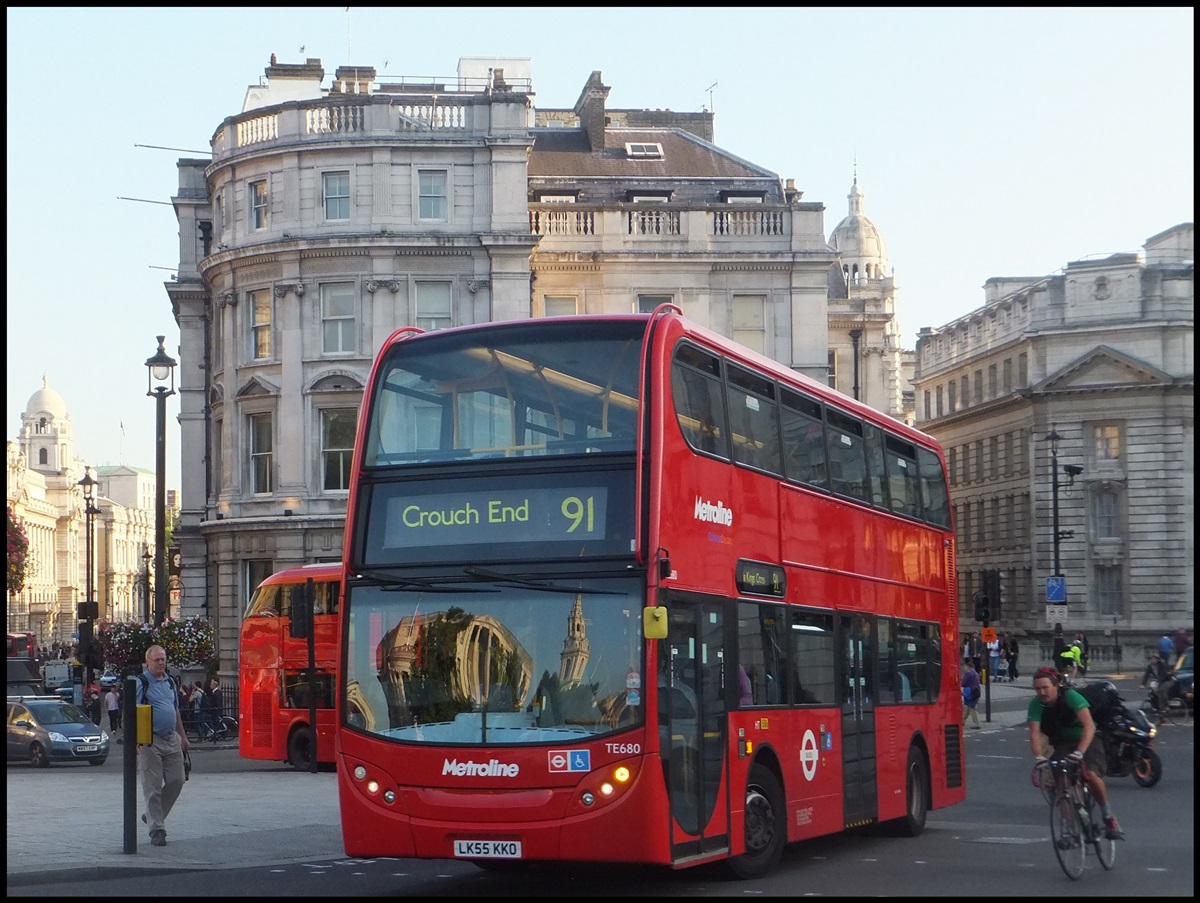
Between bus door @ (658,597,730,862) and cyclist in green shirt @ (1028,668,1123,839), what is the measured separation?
2576mm

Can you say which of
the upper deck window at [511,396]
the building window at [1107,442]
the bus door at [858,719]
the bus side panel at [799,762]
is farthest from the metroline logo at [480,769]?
the building window at [1107,442]

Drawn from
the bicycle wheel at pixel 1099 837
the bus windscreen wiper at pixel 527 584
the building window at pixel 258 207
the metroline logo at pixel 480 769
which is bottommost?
the bicycle wheel at pixel 1099 837

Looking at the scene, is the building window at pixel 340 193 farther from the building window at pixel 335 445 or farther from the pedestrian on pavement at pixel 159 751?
the pedestrian on pavement at pixel 159 751

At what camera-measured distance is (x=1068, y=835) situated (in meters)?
13.4

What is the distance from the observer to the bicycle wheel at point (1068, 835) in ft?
43.6

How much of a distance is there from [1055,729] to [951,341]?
246 ft

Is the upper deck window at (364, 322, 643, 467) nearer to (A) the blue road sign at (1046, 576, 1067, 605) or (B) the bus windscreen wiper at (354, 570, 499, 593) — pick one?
(B) the bus windscreen wiper at (354, 570, 499, 593)

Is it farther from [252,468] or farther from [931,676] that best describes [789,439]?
[252,468]

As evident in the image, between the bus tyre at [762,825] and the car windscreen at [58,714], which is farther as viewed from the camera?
the car windscreen at [58,714]

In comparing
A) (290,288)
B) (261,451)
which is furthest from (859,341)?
(261,451)

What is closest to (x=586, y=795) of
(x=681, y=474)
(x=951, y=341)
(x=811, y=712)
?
(x=681, y=474)

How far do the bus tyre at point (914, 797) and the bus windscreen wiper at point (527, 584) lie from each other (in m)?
6.85

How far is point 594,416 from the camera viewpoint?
1273 cm

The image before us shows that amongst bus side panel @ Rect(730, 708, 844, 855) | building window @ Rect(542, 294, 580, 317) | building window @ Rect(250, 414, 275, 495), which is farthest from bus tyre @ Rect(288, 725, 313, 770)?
building window @ Rect(542, 294, 580, 317)
